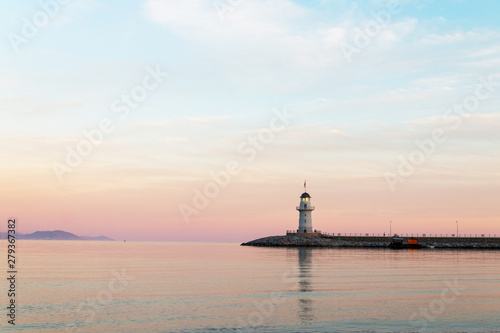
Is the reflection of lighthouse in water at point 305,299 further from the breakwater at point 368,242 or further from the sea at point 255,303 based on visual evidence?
the breakwater at point 368,242

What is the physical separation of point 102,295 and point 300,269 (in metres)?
28.4

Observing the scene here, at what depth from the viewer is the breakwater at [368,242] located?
134 m

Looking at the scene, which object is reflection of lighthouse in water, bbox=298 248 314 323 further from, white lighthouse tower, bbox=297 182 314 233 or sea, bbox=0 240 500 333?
white lighthouse tower, bbox=297 182 314 233

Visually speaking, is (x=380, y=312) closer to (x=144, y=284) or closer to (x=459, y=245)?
(x=144, y=284)

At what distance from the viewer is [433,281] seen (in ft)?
164

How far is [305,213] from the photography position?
443 ft

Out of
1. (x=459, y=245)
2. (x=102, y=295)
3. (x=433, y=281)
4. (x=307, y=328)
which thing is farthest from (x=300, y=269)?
(x=459, y=245)
